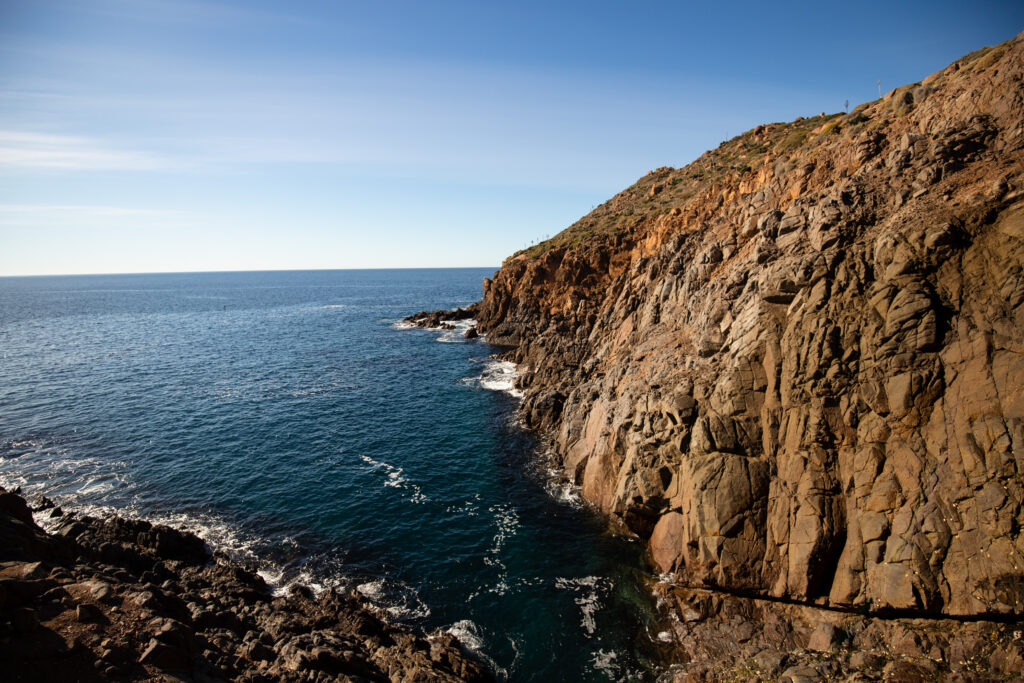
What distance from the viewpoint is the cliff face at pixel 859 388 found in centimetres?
2008

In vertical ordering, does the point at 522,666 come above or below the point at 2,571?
below

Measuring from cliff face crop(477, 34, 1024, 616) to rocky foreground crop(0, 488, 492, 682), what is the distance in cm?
1548

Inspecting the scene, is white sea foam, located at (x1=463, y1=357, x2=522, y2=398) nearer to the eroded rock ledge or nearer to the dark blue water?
the dark blue water

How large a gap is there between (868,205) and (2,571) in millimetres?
46458

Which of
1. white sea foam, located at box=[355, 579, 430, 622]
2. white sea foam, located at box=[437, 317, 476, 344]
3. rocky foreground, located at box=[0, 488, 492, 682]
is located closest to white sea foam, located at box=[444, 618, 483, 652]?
rocky foreground, located at box=[0, 488, 492, 682]

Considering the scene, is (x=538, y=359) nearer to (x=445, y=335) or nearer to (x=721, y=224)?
(x=721, y=224)

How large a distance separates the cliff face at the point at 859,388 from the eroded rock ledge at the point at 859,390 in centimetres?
9

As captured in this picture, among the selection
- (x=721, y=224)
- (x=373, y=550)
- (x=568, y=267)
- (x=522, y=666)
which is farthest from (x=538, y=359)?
(x=522, y=666)

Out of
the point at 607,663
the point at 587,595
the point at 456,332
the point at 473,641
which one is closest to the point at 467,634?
the point at 473,641

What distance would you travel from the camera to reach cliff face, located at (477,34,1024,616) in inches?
790

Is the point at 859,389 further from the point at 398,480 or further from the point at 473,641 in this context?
the point at 398,480

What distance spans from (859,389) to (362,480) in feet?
113

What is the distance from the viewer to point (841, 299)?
83.4ft

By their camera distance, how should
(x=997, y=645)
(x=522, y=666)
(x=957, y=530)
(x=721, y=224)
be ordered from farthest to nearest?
(x=721, y=224) → (x=522, y=666) → (x=957, y=530) → (x=997, y=645)
